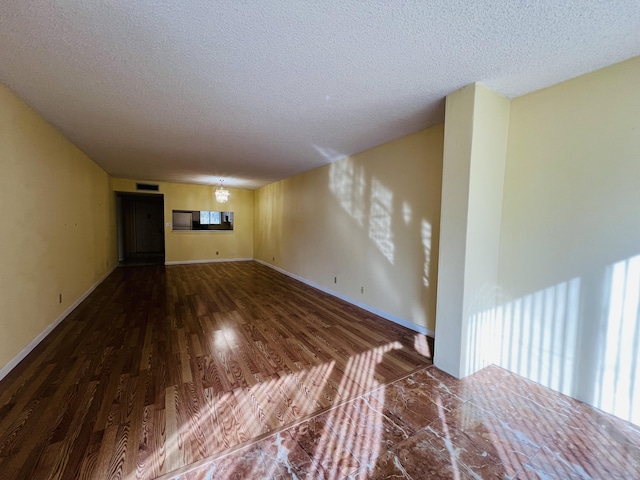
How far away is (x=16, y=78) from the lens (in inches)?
80.0

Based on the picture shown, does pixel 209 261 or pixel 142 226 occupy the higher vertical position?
pixel 142 226

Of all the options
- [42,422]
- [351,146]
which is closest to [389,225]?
[351,146]

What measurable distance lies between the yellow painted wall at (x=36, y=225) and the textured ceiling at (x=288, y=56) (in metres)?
0.38

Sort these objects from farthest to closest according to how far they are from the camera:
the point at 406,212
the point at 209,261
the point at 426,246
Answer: the point at 209,261, the point at 406,212, the point at 426,246

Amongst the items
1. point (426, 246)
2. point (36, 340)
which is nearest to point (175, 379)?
point (36, 340)

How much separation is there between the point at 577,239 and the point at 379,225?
6.86 feet

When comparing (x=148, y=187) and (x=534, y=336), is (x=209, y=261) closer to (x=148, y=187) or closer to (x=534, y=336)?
(x=148, y=187)

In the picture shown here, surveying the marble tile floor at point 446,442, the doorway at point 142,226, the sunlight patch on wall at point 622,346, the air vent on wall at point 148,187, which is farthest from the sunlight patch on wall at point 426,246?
the doorway at point 142,226

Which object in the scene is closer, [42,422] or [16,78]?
[42,422]

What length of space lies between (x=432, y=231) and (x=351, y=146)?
172cm

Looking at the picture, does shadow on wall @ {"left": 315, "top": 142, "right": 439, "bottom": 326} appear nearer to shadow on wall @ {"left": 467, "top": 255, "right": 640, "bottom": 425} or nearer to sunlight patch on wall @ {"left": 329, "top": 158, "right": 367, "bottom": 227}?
sunlight patch on wall @ {"left": 329, "top": 158, "right": 367, "bottom": 227}

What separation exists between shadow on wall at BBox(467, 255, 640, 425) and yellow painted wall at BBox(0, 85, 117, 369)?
4.05 metres

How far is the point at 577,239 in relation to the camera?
1.94m

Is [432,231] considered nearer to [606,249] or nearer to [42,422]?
[606,249]
